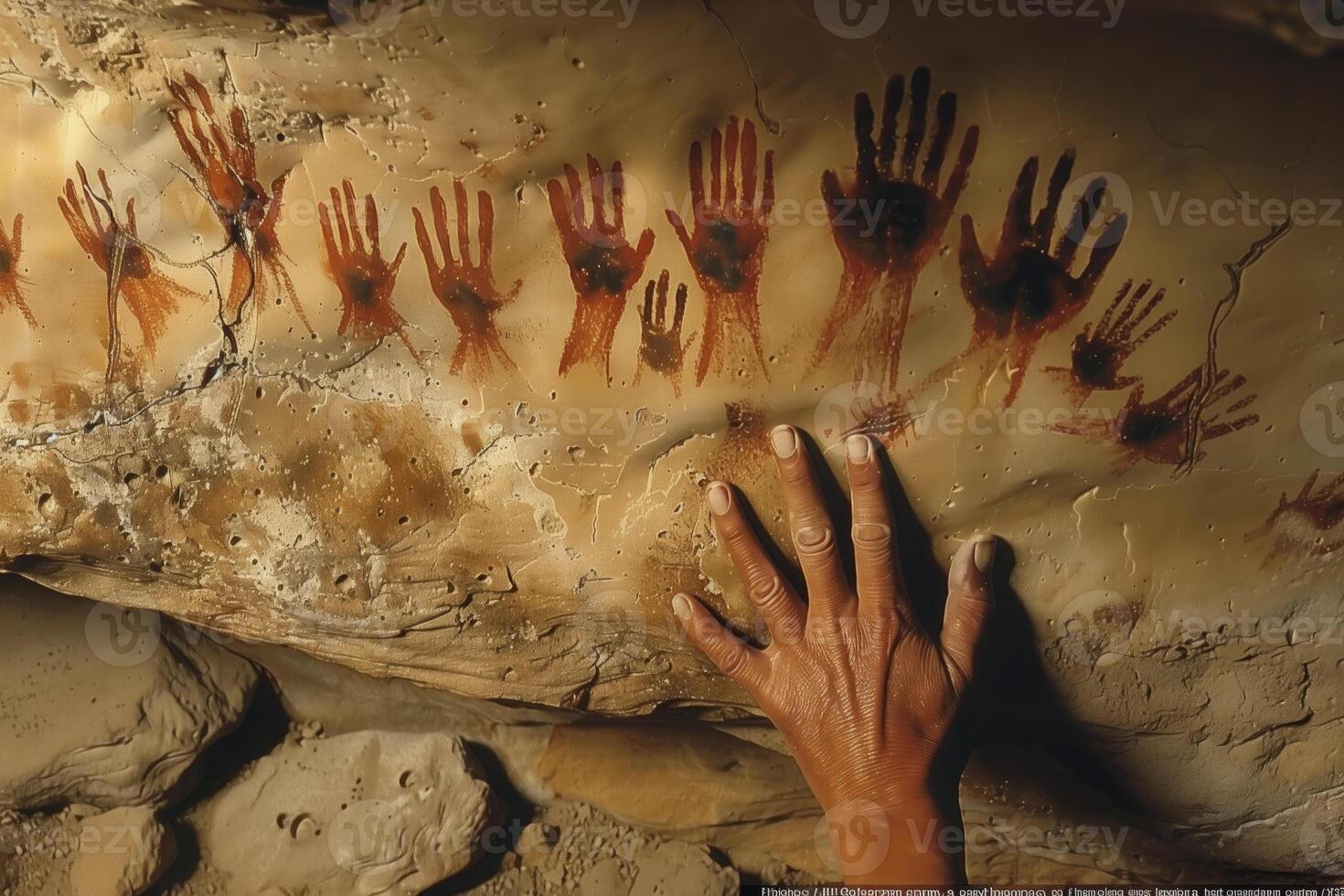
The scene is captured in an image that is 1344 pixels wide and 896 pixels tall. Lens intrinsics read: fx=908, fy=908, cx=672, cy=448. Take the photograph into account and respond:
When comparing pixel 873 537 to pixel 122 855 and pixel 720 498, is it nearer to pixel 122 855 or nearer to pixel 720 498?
pixel 720 498

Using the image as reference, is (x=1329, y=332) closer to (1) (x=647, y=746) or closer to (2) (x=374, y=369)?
(2) (x=374, y=369)

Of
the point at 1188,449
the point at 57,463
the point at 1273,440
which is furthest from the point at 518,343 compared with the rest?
the point at 1273,440

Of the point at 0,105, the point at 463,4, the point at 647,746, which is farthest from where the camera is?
the point at 647,746

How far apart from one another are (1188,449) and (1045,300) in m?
0.35

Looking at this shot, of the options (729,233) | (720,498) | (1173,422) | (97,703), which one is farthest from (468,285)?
(97,703)

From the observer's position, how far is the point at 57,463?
5.35ft

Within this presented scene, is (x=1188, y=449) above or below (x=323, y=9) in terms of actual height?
below

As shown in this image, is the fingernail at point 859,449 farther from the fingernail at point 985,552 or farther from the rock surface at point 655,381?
the fingernail at point 985,552

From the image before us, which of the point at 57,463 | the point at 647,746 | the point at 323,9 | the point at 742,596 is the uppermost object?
the point at 323,9

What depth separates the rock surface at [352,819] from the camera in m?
2.16

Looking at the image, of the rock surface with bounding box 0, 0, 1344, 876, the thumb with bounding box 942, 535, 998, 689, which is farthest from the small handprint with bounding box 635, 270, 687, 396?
the thumb with bounding box 942, 535, 998, 689

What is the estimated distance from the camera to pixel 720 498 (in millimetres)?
1486

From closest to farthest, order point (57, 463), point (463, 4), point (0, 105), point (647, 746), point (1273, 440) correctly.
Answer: point (463, 4), point (1273, 440), point (0, 105), point (57, 463), point (647, 746)

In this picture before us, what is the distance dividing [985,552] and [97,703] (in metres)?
2.05
